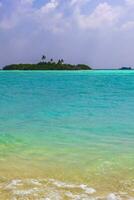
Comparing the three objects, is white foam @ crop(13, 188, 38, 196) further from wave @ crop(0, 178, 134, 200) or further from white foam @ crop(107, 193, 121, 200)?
white foam @ crop(107, 193, 121, 200)

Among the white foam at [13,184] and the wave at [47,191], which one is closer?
the wave at [47,191]

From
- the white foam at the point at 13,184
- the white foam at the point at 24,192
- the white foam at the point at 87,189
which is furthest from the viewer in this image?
the white foam at the point at 13,184

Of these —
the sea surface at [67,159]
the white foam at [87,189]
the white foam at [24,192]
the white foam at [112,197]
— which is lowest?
the sea surface at [67,159]

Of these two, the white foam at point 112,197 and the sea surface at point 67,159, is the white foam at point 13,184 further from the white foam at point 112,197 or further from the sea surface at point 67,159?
the white foam at point 112,197

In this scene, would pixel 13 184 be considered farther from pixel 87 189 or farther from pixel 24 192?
pixel 87 189

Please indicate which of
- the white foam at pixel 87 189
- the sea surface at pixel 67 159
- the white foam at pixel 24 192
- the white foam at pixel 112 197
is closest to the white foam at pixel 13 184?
the sea surface at pixel 67 159

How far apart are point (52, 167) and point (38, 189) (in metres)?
1.81

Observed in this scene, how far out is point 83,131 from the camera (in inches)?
510

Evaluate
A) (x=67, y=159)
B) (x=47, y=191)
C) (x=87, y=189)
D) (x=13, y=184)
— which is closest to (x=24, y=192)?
(x=47, y=191)

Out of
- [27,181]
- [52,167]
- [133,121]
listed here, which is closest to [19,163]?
[52,167]

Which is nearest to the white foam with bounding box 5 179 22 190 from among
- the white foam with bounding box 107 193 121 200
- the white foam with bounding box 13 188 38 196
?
the white foam with bounding box 13 188 38 196

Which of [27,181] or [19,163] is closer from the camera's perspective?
[27,181]

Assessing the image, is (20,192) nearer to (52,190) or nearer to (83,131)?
(52,190)

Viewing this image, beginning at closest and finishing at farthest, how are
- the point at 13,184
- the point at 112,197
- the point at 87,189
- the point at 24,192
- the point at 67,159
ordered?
the point at 112,197
the point at 24,192
the point at 87,189
the point at 13,184
the point at 67,159
